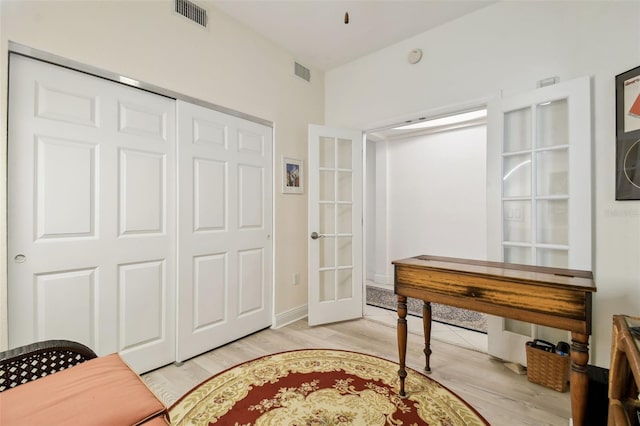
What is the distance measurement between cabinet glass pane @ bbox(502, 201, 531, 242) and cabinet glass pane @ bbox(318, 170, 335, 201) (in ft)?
5.43

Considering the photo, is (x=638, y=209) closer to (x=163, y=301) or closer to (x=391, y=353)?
(x=391, y=353)

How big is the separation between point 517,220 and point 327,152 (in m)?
1.92

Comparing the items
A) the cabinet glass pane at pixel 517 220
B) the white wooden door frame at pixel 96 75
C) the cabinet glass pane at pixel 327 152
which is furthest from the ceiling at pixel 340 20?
the cabinet glass pane at pixel 517 220

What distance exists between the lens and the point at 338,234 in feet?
10.5

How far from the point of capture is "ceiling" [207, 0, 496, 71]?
2400 millimetres

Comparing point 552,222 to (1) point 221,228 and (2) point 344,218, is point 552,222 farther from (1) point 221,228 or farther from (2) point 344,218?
(1) point 221,228

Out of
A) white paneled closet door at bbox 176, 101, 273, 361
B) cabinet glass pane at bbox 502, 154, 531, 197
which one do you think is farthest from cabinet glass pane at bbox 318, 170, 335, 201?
cabinet glass pane at bbox 502, 154, 531, 197

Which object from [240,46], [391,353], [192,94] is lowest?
[391,353]

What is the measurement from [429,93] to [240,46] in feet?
6.12

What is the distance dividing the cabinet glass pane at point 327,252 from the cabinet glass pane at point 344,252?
0.07 m

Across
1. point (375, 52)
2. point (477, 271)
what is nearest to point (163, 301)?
point (477, 271)

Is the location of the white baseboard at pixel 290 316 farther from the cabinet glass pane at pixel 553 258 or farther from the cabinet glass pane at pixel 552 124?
the cabinet glass pane at pixel 552 124

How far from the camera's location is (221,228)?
8.48 ft

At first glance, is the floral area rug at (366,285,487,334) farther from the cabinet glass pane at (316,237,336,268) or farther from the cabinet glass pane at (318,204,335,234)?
the cabinet glass pane at (318,204,335,234)
